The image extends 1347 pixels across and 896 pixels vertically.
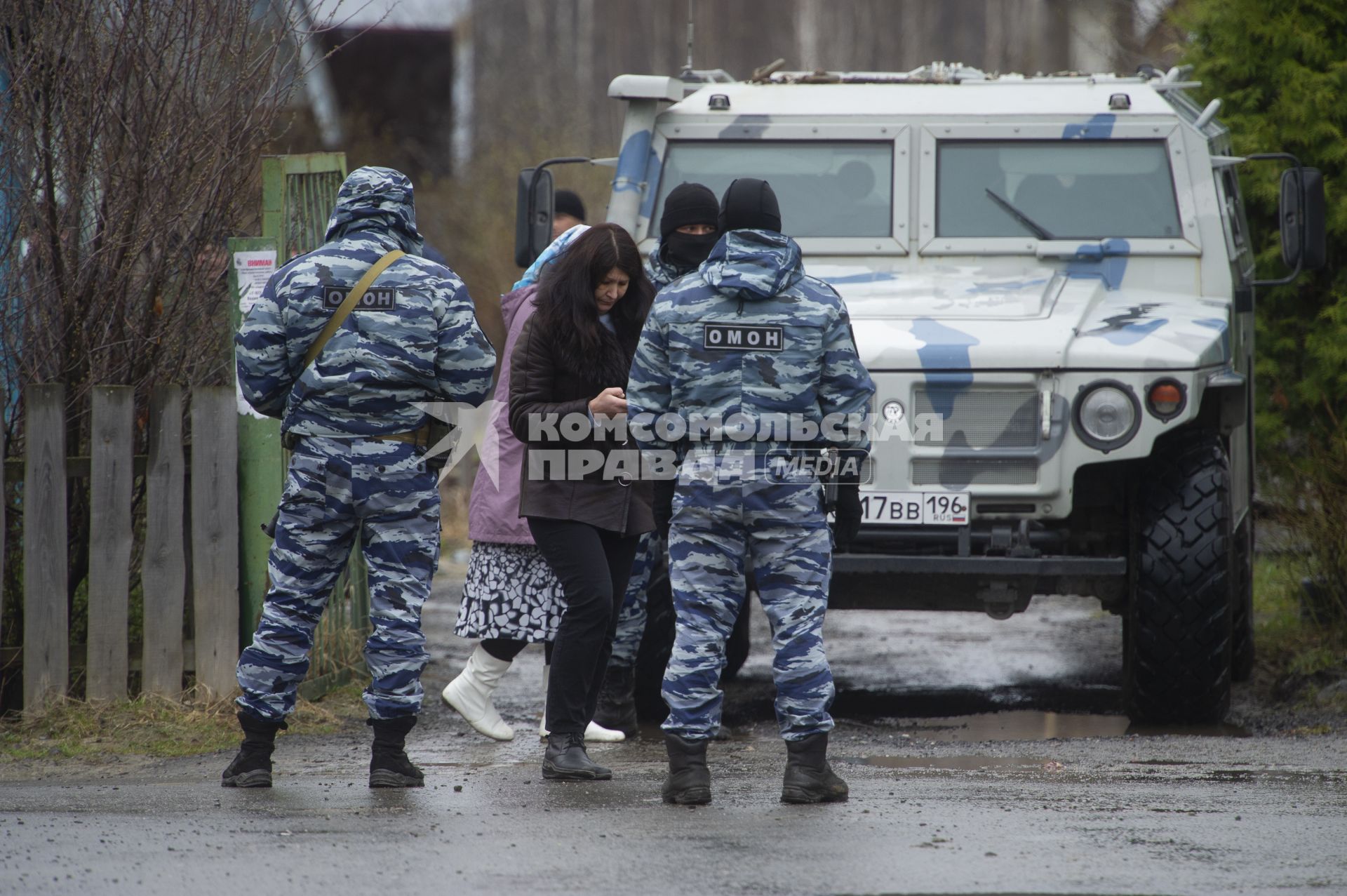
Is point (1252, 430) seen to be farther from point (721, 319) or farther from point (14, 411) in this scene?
point (14, 411)

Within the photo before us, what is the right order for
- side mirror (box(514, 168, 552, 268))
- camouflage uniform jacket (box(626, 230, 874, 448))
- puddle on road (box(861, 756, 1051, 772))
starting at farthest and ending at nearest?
1. side mirror (box(514, 168, 552, 268))
2. puddle on road (box(861, 756, 1051, 772))
3. camouflage uniform jacket (box(626, 230, 874, 448))

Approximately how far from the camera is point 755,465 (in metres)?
4.53

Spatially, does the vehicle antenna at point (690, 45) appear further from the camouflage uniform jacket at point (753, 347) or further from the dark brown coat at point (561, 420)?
the camouflage uniform jacket at point (753, 347)

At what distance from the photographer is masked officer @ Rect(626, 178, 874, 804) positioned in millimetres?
4539

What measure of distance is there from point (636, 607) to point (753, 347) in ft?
5.06

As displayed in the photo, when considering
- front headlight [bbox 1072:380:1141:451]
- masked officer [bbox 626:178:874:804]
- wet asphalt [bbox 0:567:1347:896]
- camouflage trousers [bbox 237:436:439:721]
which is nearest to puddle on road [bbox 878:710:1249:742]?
wet asphalt [bbox 0:567:1347:896]

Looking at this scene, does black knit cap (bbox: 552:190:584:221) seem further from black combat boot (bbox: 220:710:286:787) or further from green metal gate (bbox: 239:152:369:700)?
black combat boot (bbox: 220:710:286:787)

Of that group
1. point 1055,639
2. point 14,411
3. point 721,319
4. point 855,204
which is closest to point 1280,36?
point 855,204

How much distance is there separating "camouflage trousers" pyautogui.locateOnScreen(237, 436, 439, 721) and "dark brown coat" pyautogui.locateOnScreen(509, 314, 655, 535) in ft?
1.12

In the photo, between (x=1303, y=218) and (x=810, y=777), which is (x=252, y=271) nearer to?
(x=810, y=777)

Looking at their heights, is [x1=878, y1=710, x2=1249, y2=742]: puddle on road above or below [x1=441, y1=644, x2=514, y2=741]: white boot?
below

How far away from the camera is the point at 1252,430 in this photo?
7785 mm

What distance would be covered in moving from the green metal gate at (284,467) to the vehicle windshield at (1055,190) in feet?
8.03

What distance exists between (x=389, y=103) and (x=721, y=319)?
20.5m
